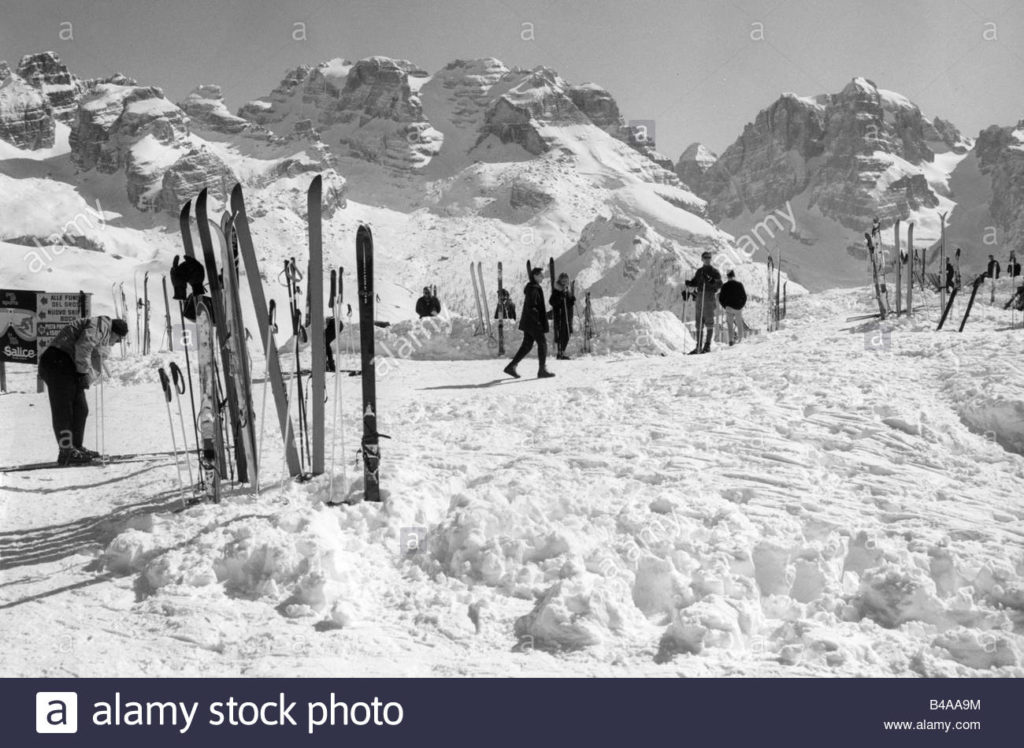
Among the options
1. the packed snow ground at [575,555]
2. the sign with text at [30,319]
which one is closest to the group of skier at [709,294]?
the packed snow ground at [575,555]

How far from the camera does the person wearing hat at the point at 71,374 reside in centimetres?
737

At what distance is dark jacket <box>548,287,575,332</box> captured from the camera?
1320 cm

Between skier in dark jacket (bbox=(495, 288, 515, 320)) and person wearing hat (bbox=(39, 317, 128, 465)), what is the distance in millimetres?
9105

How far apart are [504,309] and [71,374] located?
10.2m

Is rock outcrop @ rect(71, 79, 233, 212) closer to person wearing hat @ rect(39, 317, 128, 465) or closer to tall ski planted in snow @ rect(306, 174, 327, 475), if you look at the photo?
Answer: person wearing hat @ rect(39, 317, 128, 465)

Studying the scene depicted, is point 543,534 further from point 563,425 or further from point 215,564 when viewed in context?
point 563,425

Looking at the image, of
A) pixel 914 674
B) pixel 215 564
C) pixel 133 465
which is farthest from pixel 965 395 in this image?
pixel 133 465

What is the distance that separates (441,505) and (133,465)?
3.26 m

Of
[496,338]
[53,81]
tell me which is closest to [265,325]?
[496,338]

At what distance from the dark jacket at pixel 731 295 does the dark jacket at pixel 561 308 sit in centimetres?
248

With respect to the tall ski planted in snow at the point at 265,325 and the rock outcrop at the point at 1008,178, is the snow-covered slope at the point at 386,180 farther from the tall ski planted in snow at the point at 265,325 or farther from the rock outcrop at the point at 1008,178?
the rock outcrop at the point at 1008,178

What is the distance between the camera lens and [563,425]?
23.7ft

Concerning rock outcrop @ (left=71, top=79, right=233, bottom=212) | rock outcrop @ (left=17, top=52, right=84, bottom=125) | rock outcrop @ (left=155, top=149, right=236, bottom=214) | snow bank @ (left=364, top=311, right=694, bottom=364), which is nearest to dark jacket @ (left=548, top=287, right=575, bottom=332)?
snow bank @ (left=364, top=311, right=694, bottom=364)

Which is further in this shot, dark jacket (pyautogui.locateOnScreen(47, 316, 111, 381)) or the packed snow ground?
dark jacket (pyautogui.locateOnScreen(47, 316, 111, 381))
